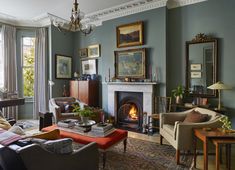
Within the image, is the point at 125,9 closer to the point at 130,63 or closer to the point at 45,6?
the point at 130,63

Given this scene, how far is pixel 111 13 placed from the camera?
537 centimetres

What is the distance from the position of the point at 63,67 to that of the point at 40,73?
78 cm

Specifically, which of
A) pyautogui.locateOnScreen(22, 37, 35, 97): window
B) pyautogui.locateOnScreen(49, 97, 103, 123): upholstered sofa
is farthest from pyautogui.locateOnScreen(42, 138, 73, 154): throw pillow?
pyautogui.locateOnScreen(22, 37, 35, 97): window

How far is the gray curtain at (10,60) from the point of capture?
5.63 m

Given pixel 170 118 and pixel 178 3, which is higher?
pixel 178 3

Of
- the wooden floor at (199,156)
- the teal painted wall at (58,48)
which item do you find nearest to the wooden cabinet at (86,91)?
the teal painted wall at (58,48)

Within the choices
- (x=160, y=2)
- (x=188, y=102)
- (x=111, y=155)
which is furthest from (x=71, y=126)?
(x=160, y=2)

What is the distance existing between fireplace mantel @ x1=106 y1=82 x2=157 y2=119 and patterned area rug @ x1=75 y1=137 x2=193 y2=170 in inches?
46.8

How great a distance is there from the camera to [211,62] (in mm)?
4137

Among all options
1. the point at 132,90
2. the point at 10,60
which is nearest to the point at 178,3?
the point at 132,90

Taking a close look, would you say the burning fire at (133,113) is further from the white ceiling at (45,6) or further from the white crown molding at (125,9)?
the white ceiling at (45,6)

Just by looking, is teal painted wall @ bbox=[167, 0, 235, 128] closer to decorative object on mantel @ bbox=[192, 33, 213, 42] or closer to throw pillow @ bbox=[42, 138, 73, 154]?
decorative object on mantel @ bbox=[192, 33, 213, 42]

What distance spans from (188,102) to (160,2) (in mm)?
2582

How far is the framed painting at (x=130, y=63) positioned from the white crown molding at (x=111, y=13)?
1101 millimetres
